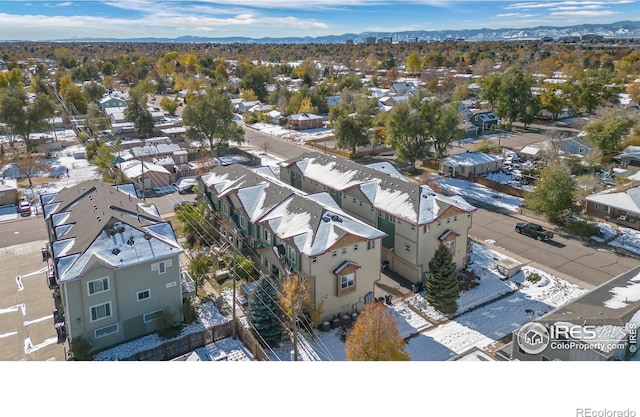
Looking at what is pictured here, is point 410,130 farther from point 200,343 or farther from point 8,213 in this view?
point 8,213

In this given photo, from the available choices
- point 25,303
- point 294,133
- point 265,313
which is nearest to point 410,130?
point 294,133

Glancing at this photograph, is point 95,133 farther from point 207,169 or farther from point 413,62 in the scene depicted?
point 413,62

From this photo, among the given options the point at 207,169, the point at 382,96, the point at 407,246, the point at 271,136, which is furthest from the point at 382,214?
the point at 382,96

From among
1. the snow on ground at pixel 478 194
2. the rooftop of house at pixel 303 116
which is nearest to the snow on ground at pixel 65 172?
the rooftop of house at pixel 303 116

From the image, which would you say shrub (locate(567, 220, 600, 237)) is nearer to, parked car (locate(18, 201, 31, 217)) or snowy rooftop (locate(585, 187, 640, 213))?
snowy rooftop (locate(585, 187, 640, 213))

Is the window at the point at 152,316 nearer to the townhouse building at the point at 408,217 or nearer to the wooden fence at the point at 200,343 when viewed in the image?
the wooden fence at the point at 200,343

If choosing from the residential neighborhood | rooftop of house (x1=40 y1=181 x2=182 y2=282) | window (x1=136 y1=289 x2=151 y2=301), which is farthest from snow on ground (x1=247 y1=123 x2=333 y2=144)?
window (x1=136 y1=289 x2=151 y2=301)
